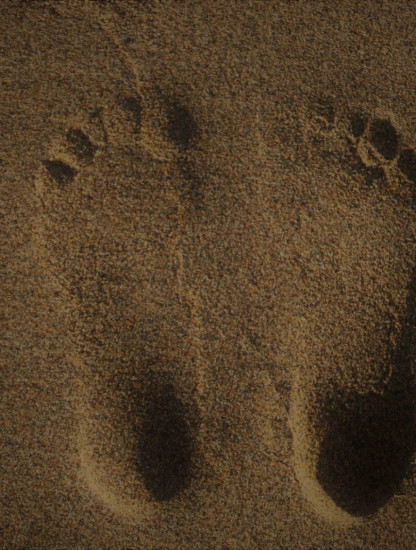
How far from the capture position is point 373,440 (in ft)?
3.18

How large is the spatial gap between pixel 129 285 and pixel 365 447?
1.97 ft

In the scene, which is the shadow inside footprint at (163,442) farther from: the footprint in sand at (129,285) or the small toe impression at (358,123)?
the small toe impression at (358,123)

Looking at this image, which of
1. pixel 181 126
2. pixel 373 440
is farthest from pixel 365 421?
pixel 181 126

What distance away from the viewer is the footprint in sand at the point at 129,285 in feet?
3.15

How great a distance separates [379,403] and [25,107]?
0.96 m

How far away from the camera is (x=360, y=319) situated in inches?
39.0

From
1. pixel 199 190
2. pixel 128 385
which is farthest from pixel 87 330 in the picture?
pixel 199 190

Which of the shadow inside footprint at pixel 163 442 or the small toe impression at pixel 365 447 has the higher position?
the small toe impression at pixel 365 447

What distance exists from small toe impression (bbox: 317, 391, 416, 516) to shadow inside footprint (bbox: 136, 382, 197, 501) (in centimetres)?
29

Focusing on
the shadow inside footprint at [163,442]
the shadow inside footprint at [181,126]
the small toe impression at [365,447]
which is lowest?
the shadow inside footprint at [163,442]

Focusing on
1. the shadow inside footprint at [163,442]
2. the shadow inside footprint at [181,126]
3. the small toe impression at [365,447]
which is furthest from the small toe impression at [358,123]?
the shadow inside footprint at [163,442]

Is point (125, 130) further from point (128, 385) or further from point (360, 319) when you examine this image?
point (360, 319)

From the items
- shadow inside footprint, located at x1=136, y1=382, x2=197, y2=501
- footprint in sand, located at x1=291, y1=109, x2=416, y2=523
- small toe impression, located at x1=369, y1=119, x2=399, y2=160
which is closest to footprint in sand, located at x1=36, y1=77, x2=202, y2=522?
shadow inside footprint, located at x1=136, y1=382, x2=197, y2=501

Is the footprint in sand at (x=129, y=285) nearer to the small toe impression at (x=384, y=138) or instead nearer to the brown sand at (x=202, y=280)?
the brown sand at (x=202, y=280)
